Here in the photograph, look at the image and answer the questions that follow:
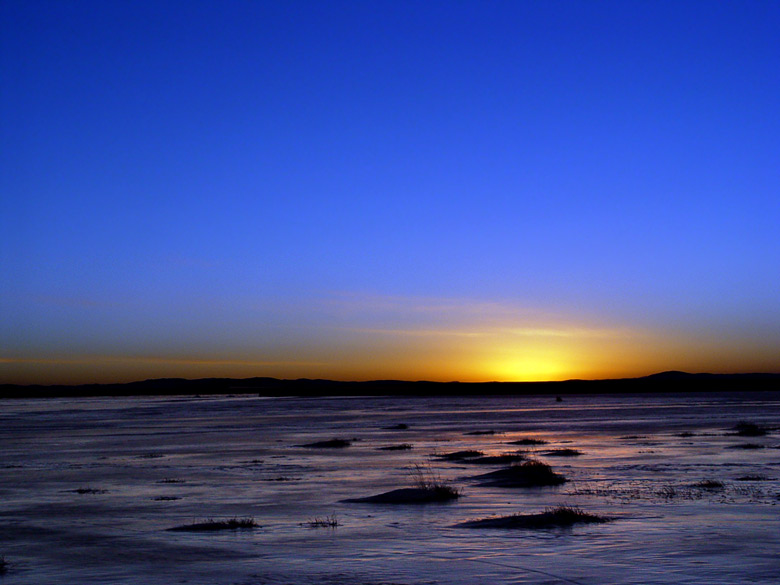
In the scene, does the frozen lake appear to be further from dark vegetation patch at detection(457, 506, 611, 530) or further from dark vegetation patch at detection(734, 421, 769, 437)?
dark vegetation patch at detection(734, 421, 769, 437)

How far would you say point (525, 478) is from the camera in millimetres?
25828

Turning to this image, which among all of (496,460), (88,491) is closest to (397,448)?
(496,460)

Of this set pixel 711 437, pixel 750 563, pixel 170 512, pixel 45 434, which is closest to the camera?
pixel 750 563

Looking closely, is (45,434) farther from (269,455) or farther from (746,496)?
(746,496)

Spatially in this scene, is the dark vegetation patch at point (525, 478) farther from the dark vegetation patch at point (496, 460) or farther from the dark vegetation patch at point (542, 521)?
the dark vegetation patch at point (542, 521)

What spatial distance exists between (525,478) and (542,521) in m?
7.96

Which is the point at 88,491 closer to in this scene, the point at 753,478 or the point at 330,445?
→ the point at 330,445

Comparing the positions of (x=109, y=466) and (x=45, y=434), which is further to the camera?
(x=45, y=434)

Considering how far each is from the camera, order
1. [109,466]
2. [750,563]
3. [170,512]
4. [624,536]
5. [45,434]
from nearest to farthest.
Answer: [750,563]
[624,536]
[170,512]
[109,466]
[45,434]

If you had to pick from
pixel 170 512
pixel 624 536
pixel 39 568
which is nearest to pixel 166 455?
pixel 170 512

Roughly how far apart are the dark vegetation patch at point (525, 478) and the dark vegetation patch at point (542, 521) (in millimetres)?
6887

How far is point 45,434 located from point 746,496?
47.4 meters

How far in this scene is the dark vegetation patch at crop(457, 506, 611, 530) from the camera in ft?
58.3

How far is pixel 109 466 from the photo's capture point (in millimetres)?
33625
